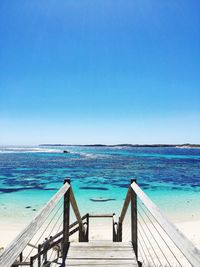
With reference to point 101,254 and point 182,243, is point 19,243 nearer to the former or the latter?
point 182,243

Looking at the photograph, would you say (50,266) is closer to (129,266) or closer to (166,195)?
(129,266)

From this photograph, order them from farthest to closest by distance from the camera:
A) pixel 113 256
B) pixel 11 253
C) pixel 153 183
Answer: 1. pixel 153 183
2. pixel 113 256
3. pixel 11 253

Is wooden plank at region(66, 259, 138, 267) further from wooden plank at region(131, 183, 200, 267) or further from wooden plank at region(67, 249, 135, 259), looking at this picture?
wooden plank at region(131, 183, 200, 267)

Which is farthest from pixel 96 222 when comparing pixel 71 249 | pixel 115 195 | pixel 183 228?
pixel 71 249

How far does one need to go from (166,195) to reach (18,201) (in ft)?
38.0

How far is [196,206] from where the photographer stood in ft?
47.2

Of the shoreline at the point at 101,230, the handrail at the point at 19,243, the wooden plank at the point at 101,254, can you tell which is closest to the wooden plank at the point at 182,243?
the handrail at the point at 19,243

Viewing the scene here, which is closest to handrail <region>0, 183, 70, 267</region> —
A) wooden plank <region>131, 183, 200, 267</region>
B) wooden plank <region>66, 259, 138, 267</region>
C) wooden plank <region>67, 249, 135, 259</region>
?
wooden plank <region>131, 183, 200, 267</region>

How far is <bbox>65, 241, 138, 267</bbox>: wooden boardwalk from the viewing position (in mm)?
3311

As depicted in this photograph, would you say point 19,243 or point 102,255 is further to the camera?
point 102,255

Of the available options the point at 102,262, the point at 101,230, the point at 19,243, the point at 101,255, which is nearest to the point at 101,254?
the point at 101,255

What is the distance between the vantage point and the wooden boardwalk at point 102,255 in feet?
10.9

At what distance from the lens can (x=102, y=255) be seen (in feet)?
11.8

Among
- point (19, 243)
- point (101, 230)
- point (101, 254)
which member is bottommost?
point (101, 230)
